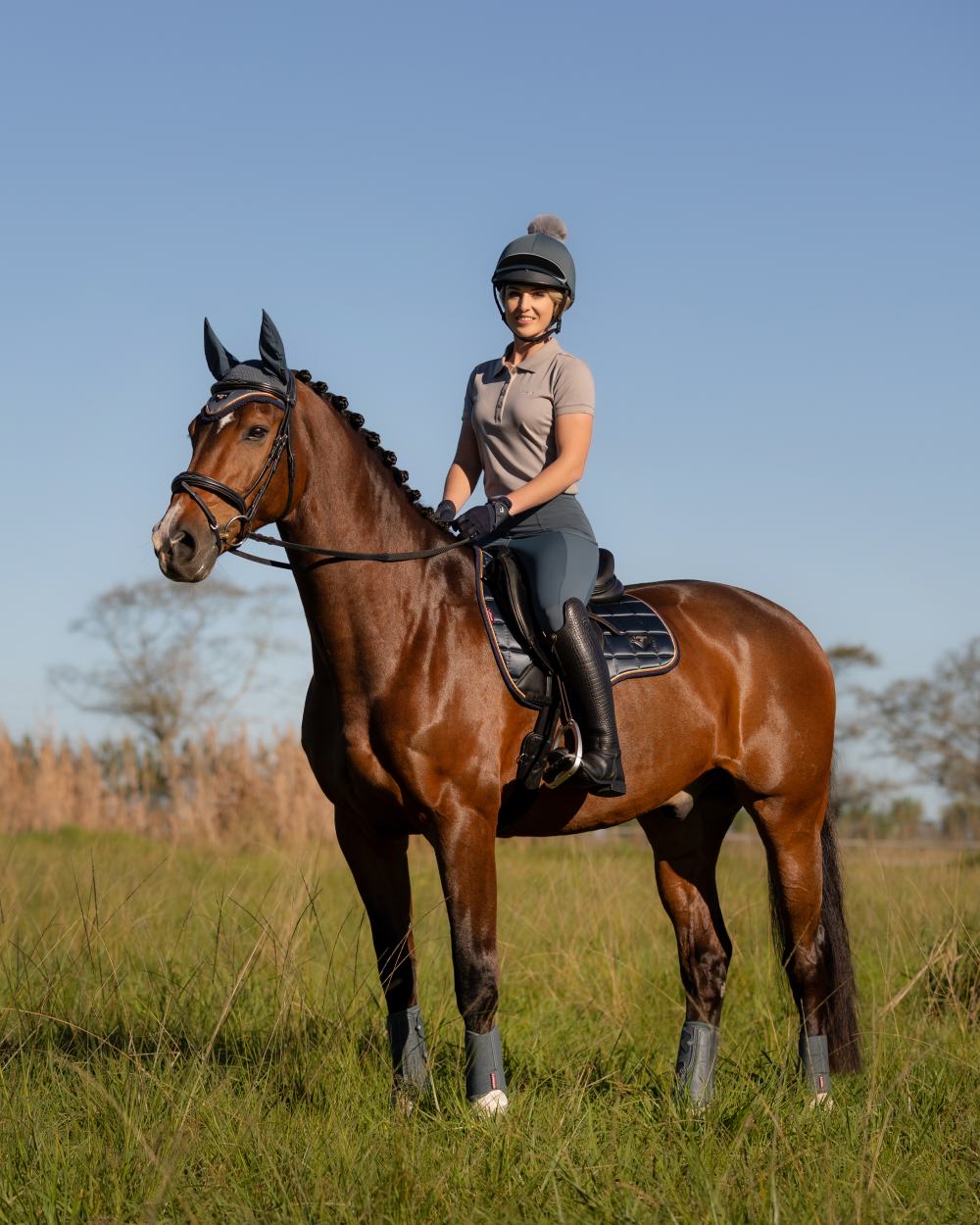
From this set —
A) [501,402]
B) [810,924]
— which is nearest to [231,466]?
[501,402]

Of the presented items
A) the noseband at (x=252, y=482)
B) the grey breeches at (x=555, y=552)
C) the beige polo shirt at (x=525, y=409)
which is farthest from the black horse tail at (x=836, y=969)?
the noseband at (x=252, y=482)

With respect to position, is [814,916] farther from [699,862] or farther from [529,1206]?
[529,1206]

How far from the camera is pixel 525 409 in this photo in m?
5.14

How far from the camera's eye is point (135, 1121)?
4.14 meters

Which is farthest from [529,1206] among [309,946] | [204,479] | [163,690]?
[163,690]

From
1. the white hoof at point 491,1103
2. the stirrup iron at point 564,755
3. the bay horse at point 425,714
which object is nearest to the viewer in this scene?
the white hoof at point 491,1103

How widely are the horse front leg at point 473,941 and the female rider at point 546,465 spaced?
60 cm

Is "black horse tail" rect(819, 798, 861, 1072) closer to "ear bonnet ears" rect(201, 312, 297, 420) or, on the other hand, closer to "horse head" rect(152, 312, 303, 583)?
"horse head" rect(152, 312, 303, 583)

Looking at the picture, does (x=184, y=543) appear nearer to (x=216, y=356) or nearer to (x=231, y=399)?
(x=231, y=399)

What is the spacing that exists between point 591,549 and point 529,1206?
2.52 metres

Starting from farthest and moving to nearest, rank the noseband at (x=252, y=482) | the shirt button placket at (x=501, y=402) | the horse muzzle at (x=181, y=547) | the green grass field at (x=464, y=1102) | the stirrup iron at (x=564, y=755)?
the shirt button placket at (x=501, y=402) → the stirrup iron at (x=564, y=755) → the noseband at (x=252, y=482) → the horse muzzle at (x=181, y=547) → the green grass field at (x=464, y=1102)

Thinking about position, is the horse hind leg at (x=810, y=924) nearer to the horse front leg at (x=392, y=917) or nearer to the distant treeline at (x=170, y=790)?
the horse front leg at (x=392, y=917)

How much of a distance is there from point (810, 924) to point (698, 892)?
1.74 ft

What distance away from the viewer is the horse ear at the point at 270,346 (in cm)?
465
